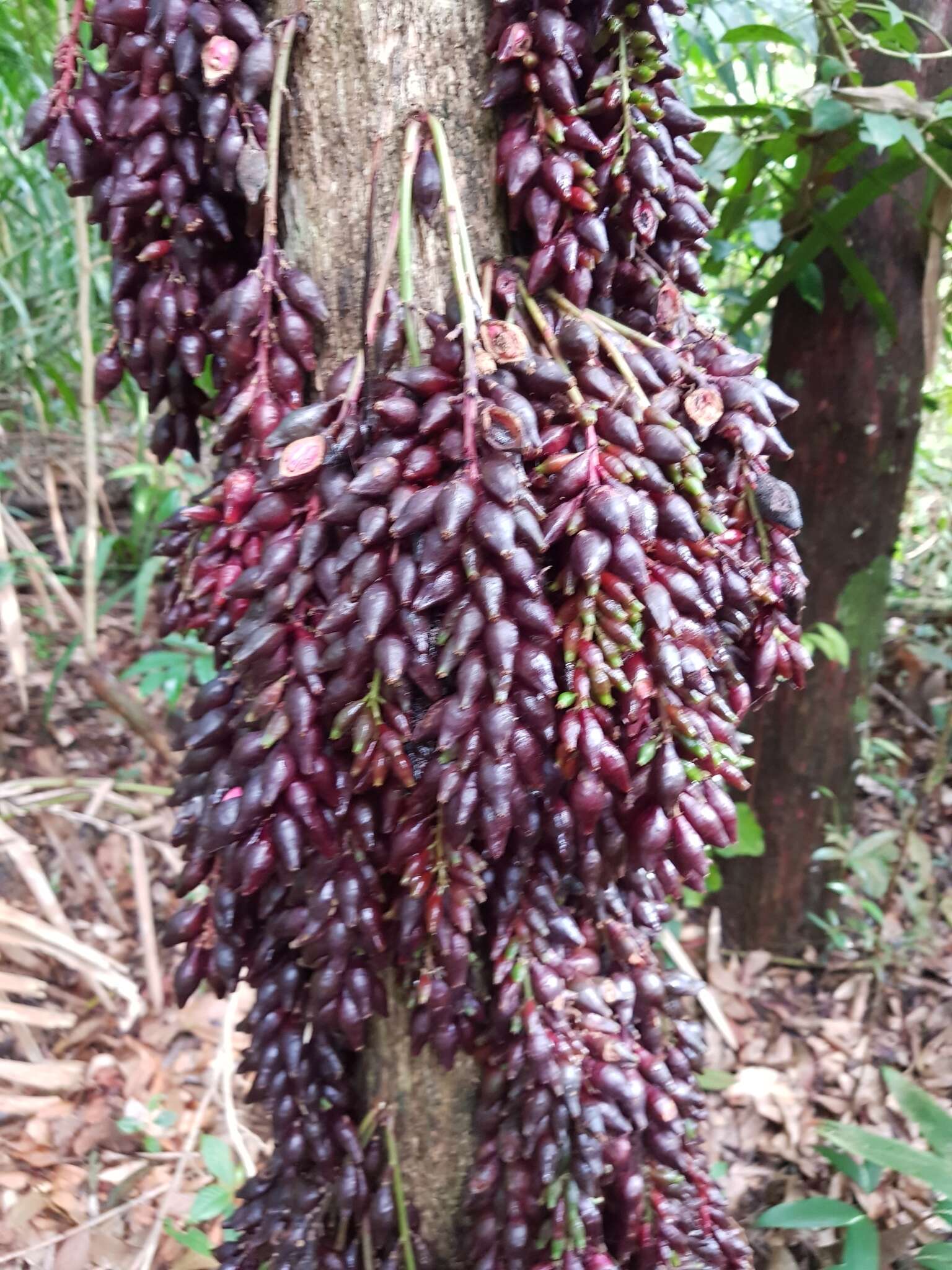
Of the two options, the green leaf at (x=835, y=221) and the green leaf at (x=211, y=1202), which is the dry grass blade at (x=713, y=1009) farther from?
the green leaf at (x=835, y=221)

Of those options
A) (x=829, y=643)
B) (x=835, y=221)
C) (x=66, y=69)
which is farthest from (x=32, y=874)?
(x=835, y=221)

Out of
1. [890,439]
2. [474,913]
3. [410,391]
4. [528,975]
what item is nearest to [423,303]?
[410,391]

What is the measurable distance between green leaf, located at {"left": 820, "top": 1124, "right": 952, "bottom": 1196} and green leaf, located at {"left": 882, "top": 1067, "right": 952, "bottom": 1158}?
0.9 inches

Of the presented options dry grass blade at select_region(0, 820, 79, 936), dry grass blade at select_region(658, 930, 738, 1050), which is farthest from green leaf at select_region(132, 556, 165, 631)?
dry grass blade at select_region(658, 930, 738, 1050)

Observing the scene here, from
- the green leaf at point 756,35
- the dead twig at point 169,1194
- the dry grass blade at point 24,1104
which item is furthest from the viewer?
the dry grass blade at point 24,1104

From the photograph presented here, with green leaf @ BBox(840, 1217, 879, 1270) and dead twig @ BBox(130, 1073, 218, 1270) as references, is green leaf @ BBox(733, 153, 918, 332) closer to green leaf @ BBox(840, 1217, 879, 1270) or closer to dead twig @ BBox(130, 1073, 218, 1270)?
green leaf @ BBox(840, 1217, 879, 1270)

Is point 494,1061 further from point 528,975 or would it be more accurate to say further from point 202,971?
point 202,971

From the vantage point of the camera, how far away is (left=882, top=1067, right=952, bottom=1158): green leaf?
1.44 meters

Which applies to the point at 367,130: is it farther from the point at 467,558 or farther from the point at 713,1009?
the point at 713,1009

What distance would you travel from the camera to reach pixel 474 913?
36.3 inches

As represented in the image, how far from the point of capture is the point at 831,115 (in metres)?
1.52

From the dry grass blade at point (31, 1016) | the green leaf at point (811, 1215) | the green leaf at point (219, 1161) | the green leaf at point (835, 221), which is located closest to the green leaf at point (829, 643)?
the green leaf at point (835, 221)

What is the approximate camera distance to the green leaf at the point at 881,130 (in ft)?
4.47

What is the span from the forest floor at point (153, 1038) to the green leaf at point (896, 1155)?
0.28 metres
